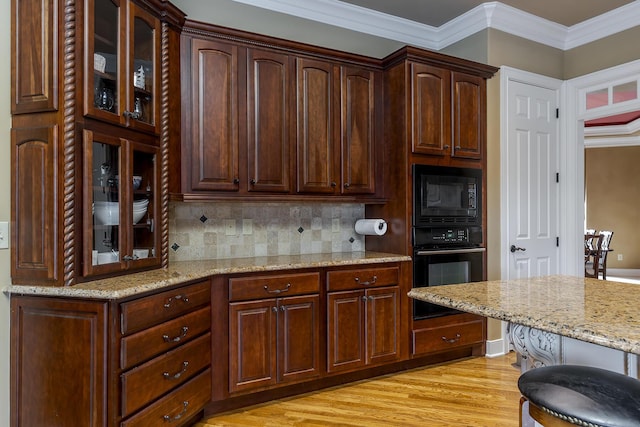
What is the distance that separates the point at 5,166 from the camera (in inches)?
74.4

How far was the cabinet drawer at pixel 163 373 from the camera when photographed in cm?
184

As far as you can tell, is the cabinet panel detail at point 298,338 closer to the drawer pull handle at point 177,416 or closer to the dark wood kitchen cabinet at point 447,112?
the drawer pull handle at point 177,416

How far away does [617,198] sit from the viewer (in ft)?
26.8

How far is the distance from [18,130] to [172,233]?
3.83 ft

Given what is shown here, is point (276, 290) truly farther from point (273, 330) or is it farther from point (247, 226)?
point (247, 226)

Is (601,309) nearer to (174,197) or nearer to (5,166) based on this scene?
(174,197)

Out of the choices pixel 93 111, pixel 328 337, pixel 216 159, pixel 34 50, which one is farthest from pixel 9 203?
pixel 328 337

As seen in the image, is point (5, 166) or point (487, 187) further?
point (487, 187)

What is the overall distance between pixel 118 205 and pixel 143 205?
9.1 inches

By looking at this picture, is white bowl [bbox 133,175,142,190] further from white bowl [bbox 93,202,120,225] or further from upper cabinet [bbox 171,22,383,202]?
upper cabinet [bbox 171,22,383,202]

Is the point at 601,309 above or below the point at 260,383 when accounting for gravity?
above

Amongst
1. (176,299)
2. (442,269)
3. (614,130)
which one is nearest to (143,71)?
(176,299)

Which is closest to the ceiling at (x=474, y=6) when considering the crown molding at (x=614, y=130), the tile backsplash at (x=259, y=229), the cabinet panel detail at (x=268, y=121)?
the cabinet panel detail at (x=268, y=121)

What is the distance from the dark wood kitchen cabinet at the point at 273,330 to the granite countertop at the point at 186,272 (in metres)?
0.08
